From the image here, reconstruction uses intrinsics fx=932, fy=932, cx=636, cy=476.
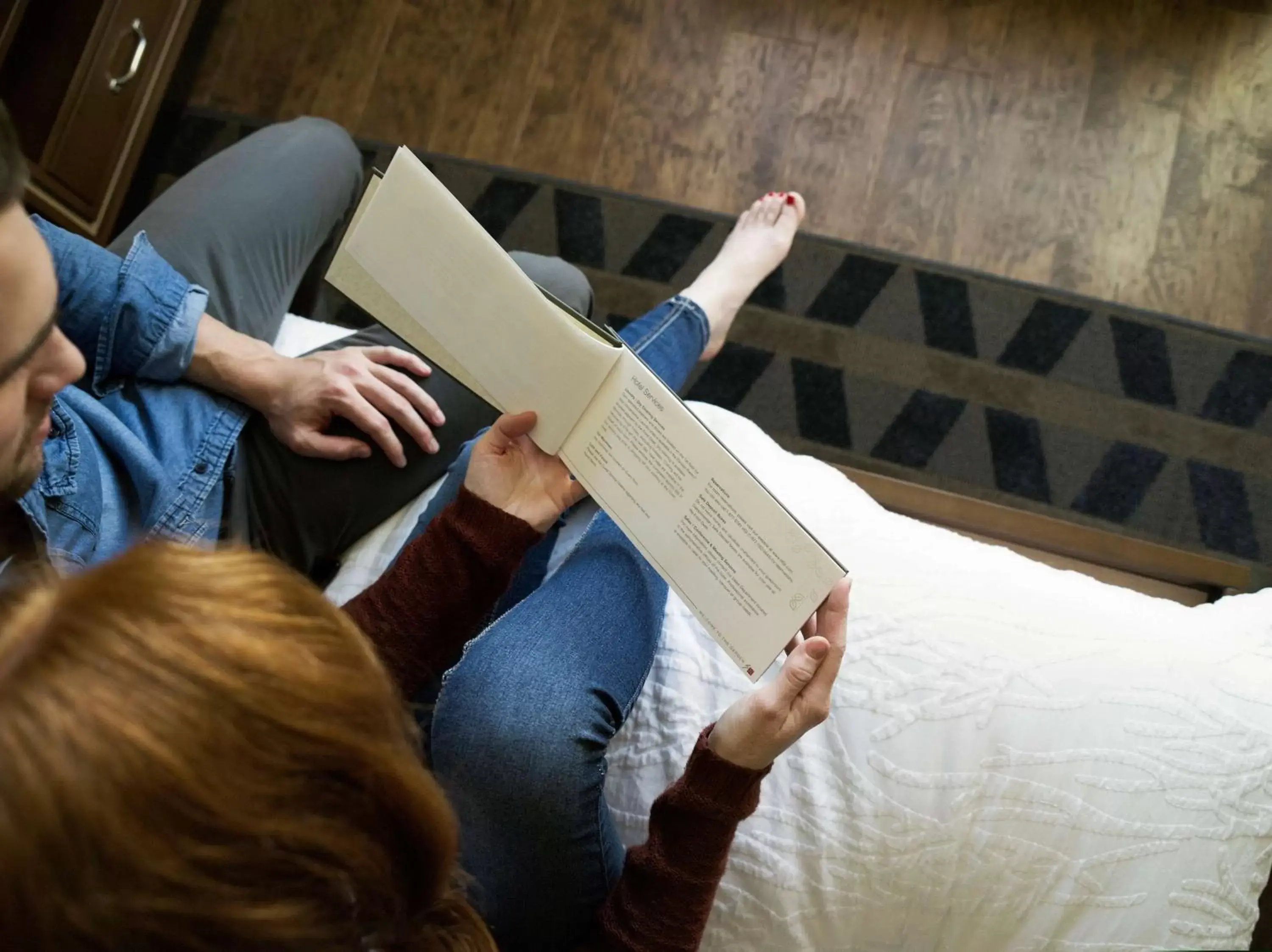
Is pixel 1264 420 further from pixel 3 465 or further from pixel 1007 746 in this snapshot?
pixel 3 465

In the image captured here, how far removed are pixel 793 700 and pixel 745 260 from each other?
0.74 m

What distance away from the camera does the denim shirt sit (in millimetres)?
783

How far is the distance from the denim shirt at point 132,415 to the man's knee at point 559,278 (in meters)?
0.34

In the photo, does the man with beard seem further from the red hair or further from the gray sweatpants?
the red hair

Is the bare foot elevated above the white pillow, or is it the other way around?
the bare foot

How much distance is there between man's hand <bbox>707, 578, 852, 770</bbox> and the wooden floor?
0.86 meters

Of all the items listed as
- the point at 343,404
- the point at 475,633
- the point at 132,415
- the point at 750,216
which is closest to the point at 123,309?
the point at 132,415

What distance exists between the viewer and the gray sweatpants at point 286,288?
91cm

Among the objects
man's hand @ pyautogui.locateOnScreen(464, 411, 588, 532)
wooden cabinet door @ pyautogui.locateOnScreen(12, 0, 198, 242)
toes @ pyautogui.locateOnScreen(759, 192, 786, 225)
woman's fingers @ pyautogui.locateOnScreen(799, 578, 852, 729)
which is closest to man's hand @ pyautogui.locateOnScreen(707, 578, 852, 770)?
woman's fingers @ pyautogui.locateOnScreen(799, 578, 852, 729)

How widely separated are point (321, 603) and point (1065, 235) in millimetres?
1248

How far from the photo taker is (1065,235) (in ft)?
4.43

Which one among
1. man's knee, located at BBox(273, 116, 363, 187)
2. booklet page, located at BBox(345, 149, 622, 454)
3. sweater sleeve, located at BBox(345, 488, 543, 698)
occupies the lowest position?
sweater sleeve, located at BBox(345, 488, 543, 698)

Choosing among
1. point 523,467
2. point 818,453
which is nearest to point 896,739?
point 523,467

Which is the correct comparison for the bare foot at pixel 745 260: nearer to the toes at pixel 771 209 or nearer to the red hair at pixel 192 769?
the toes at pixel 771 209
